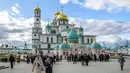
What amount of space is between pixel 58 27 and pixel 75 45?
28.4 meters

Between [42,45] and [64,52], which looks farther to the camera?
[42,45]

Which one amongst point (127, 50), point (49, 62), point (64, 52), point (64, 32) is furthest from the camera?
point (127, 50)

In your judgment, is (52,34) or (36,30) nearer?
(52,34)

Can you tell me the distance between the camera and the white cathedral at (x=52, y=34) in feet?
310

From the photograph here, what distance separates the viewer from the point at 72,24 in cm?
9912

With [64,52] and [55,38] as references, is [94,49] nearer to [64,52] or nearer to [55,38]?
[64,52]

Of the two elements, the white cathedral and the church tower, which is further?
the church tower

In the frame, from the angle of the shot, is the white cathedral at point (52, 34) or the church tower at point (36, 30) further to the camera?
the church tower at point (36, 30)

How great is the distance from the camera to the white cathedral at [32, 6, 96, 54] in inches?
3718

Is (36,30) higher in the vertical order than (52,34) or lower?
higher

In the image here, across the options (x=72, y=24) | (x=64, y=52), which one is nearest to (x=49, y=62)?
(x=64, y=52)

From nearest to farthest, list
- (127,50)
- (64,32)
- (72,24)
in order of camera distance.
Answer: (64,32)
(72,24)
(127,50)

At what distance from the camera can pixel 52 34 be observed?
9675 centimetres

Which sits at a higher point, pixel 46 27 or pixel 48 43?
pixel 46 27
